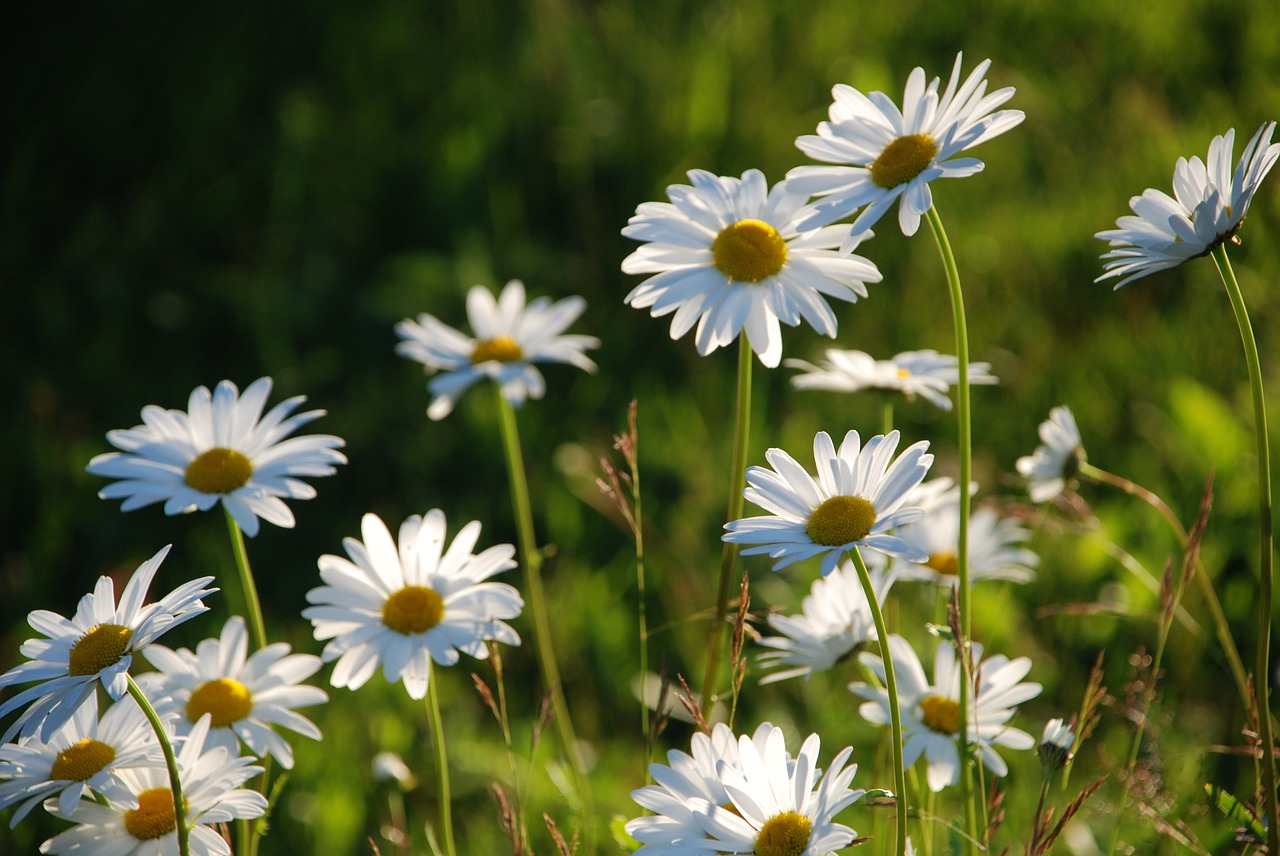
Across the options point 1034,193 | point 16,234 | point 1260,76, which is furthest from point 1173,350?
point 16,234

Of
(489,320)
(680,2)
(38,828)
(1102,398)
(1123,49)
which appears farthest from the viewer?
(680,2)

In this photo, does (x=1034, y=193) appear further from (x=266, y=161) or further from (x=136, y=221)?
(x=136, y=221)

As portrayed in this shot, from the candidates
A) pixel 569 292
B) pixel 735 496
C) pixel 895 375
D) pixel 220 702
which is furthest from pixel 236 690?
pixel 569 292

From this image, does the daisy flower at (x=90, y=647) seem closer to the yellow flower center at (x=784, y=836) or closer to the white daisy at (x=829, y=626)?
the yellow flower center at (x=784, y=836)

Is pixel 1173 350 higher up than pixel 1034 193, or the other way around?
pixel 1034 193

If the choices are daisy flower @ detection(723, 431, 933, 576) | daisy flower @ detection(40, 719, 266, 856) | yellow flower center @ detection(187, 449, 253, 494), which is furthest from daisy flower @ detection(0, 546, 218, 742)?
daisy flower @ detection(723, 431, 933, 576)

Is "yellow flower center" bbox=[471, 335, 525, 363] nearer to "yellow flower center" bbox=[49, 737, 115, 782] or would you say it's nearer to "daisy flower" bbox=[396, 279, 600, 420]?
"daisy flower" bbox=[396, 279, 600, 420]

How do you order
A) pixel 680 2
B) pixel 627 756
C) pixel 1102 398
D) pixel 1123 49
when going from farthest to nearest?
1. pixel 680 2
2. pixel 1123 49
3. pixel 1102 398
4. pixel 627 756
